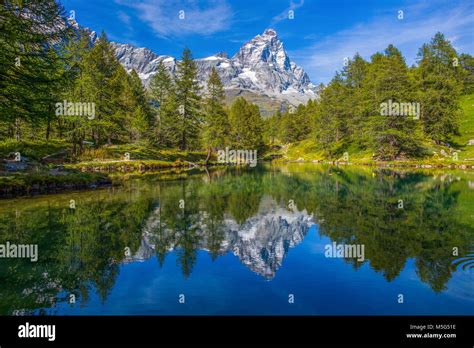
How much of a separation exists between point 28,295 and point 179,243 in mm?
6171

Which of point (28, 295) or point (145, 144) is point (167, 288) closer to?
point (28, 295)

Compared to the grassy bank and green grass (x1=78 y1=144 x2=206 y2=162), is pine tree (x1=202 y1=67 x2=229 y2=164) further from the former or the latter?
the grassy bank

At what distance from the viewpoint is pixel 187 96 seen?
7306 cm

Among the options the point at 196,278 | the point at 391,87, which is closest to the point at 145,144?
the point at 391,87

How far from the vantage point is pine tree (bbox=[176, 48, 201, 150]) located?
7138 cm

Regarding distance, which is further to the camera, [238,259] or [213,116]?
[213,116]

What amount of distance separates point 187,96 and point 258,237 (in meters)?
63.0

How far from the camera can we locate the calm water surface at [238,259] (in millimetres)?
8297

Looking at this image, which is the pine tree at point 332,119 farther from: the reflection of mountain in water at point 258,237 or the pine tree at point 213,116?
the reflection of mountain in water at point 258,237

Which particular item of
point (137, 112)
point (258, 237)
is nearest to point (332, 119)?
point (137, 112)

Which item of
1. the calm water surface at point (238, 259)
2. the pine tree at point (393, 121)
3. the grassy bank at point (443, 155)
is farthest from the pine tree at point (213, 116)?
the calm water surface at point (238, 259)

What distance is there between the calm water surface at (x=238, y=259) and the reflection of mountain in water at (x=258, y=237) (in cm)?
6

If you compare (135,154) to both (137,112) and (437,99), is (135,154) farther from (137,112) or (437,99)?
(437,99)
